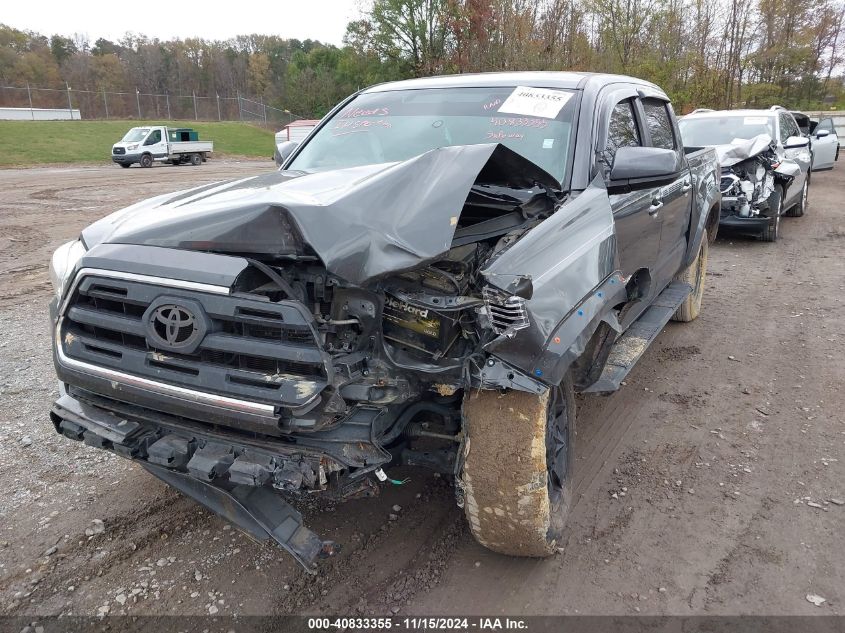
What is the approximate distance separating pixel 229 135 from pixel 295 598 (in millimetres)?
41898

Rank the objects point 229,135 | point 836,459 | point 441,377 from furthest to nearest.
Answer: point 229,135 < point 836,459 < point 441,377

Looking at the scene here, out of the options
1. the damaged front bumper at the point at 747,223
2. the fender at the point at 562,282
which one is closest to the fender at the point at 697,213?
the fender at the point at 562,282

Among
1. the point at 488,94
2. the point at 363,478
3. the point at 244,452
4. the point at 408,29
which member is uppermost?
the point at 408,29

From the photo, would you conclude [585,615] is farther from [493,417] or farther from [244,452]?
[244,452]

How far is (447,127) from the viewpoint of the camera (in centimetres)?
357

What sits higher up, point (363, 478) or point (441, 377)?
point (441, 377)

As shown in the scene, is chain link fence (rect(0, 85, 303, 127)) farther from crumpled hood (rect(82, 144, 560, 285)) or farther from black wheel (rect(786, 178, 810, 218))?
crumpled hood (rect(82, 144, 560, 285))

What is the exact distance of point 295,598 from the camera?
2.53 metres

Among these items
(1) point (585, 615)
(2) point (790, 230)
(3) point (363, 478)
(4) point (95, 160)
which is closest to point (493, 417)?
(3) point (363, 478)

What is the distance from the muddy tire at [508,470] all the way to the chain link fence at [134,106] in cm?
4736

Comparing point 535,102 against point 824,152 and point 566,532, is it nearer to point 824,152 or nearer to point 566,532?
point 566,532

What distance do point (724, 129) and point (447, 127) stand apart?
8428 mm

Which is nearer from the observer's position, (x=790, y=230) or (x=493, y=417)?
(x=493, y=417)

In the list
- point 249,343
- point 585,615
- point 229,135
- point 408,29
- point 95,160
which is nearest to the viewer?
point 249,343
